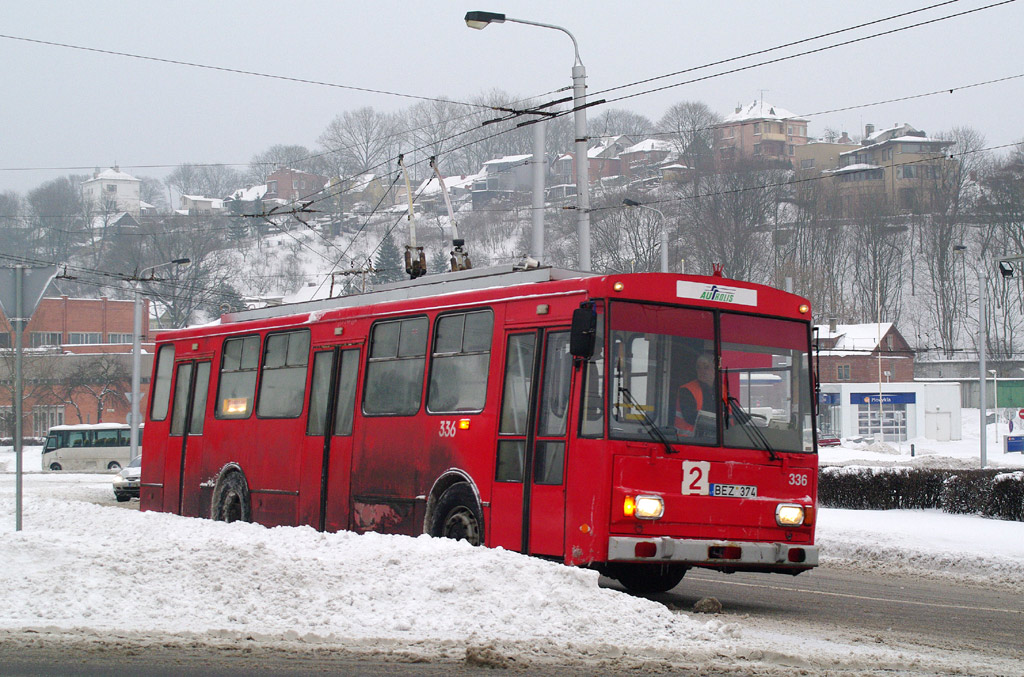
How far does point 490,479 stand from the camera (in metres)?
11.2

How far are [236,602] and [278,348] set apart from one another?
732 centimetres

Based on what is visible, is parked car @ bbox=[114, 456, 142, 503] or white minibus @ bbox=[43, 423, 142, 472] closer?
parked car @ bbox=[114, 456, 142, 503]

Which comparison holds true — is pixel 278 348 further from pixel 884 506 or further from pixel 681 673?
pixel 884 506

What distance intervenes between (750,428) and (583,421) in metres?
1.51

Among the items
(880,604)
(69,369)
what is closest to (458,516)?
(880,604)

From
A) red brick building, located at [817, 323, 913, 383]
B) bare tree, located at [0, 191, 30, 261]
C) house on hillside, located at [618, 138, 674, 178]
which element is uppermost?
house on hillside, located at [618, 138, 674, 178]

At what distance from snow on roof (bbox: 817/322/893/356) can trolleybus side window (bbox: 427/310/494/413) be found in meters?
70.5

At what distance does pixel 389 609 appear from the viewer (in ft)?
27.1

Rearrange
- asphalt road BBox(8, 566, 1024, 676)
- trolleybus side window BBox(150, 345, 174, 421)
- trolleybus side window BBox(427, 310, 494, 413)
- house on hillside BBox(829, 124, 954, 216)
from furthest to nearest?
house on hillside BBox(829, 124, 954, 216), trolleybus side window BBox(150, 345, 174, 421), trolleybus side window BBox(427, 310, 494, 413), asphalt road BBox(8, 566, 1024, 676)

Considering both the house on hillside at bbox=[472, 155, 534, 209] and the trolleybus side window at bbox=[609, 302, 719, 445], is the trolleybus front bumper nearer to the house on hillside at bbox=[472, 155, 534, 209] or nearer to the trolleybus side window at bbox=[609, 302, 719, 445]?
the trolleybus side window at bbox=[609, 302, 719, 445]

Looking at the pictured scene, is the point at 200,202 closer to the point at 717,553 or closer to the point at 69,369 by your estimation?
the point at 69,369

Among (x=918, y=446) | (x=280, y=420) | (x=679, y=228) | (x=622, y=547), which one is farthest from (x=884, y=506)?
(x=679, y=228)

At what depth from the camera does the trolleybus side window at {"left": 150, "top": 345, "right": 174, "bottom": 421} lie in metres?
18.2

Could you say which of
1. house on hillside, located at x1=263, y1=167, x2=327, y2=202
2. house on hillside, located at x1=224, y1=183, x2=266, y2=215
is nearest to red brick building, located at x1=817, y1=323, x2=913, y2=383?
house on hillside, located at x1=224, y1=183, x2=266, y2=215
